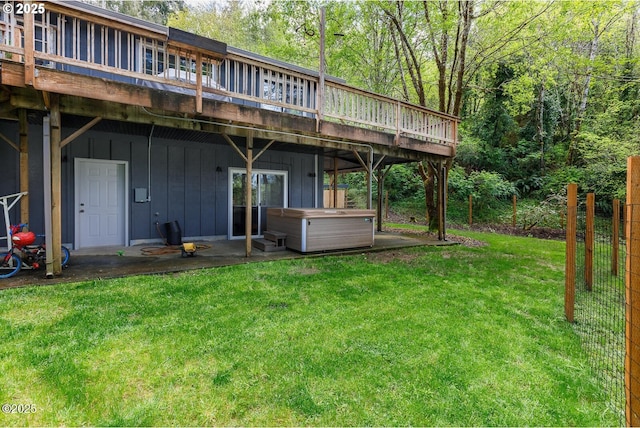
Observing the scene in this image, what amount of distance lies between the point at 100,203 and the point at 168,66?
322 centimetres

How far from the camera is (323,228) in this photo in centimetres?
647

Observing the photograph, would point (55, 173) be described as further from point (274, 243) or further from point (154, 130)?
point (274, 243)

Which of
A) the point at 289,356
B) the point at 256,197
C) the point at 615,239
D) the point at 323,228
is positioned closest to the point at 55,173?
the point at 289,356

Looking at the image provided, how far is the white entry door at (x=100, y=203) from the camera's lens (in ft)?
21.2

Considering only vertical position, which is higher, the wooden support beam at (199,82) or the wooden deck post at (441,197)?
the wooden support beam at (199,82)

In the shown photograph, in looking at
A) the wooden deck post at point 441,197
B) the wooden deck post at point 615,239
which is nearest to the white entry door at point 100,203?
the wooden deck post at point 441,197

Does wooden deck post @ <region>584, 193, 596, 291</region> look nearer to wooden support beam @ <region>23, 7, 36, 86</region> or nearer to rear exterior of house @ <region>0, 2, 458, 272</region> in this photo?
rear exterior of house @ <region>0, 2, 458, 272</region>

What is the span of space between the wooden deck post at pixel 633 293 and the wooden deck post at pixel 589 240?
2.63 meters

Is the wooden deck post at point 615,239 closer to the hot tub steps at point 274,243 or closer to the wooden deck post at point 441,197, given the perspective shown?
the wooden deck post at point 441,197

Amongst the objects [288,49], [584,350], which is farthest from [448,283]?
[288,49]

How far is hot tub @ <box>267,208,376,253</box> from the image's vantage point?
6.28 meters

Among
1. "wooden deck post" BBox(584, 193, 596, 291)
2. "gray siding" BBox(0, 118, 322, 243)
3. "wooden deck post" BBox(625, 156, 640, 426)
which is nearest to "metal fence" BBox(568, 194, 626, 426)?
"wooden deck post" BBox(584, 193, 596, 291)

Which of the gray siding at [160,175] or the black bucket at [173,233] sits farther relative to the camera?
the black bucket at [173,233]

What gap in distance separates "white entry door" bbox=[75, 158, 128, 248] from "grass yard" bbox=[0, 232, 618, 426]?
10.5 feet
